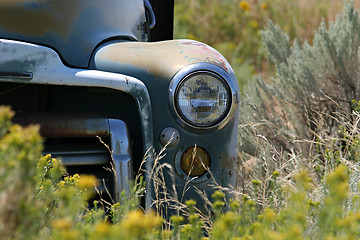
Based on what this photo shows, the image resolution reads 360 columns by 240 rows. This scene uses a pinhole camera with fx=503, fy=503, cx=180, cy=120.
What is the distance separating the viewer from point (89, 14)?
2.56 metres

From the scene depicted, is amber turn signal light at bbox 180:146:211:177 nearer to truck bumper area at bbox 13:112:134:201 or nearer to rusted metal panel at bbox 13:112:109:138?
truck bumper area at bbox 13:112:134:201

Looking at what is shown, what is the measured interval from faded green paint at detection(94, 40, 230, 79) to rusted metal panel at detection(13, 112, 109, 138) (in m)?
0.26

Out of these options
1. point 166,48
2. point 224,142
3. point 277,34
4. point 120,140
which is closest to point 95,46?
point 166,48

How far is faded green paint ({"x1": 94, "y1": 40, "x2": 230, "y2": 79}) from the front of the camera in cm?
220

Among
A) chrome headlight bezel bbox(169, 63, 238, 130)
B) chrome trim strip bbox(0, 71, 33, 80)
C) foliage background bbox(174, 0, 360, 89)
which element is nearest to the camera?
chrome trim strip bbox(0, 71, 33, 80)

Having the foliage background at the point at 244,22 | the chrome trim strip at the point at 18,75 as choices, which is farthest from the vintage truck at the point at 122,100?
the foliage background at the point at 244,22

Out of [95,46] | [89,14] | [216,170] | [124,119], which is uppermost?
[89,14]

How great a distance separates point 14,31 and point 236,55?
617 cm

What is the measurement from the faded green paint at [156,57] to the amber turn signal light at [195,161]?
0.35 metres

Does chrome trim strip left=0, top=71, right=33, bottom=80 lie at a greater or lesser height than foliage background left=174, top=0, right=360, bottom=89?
lesser

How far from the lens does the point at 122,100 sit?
2320 mm

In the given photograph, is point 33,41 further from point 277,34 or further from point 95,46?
point 277,34

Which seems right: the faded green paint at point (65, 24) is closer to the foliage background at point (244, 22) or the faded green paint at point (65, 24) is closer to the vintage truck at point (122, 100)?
the vintage truck at point (122, 100)

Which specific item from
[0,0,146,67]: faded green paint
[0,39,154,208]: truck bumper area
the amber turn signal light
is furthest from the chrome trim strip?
the amber turn signal light
